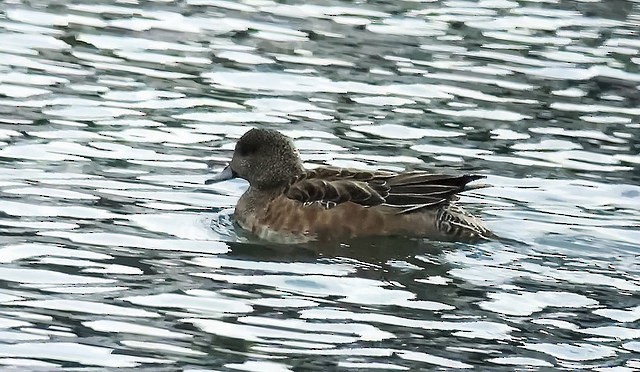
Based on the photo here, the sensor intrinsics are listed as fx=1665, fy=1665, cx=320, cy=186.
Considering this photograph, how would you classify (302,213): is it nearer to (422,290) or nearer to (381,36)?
Result: (422,290)

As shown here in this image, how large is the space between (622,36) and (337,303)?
31.3 ft

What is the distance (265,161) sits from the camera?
11.3 m

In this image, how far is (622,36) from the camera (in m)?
17.8

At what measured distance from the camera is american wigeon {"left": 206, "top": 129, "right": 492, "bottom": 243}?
1080 centimetres

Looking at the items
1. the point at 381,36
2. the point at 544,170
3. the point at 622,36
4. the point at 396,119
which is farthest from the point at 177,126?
the point at 622,36

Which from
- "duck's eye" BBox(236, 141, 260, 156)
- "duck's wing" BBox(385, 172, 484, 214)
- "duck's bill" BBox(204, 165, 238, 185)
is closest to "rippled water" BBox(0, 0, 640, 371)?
"duck's bill" BBox(204, 165, 238, 185)

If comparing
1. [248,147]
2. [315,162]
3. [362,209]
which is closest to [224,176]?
[248,147]

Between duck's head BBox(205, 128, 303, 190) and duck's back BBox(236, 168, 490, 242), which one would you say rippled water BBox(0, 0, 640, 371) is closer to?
duck's back BBox(236, 168, 490, 242)

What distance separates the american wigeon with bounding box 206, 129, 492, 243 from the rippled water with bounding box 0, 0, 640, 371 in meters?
0.18

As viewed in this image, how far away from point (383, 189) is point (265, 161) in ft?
2.95

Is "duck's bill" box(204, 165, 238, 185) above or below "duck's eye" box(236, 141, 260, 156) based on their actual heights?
below

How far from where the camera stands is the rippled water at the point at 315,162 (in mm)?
8391

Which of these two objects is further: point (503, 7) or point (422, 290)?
point (503, 7)

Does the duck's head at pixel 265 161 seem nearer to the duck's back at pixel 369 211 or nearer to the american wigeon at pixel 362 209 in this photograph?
the american wigeon at pixel 362 209
